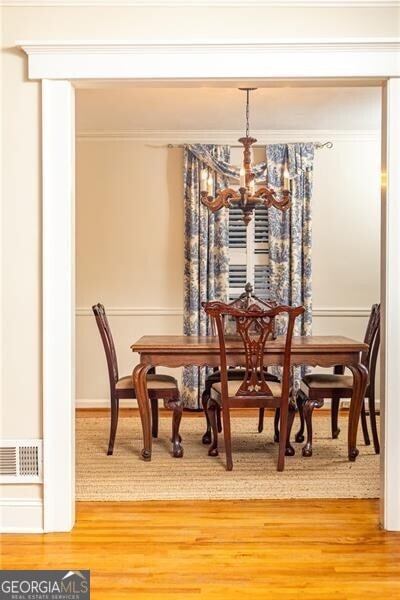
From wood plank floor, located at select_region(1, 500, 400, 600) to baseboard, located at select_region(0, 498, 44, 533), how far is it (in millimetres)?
83

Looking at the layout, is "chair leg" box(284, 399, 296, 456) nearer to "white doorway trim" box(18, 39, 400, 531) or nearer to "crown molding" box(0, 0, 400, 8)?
"white doorway trim" box(18, 39, 400, 531)

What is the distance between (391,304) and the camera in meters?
3.15

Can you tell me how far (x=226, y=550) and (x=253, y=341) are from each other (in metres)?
1.49

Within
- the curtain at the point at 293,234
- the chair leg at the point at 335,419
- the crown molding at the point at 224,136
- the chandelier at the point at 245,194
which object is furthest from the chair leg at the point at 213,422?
the crown molding at the point at 224,136

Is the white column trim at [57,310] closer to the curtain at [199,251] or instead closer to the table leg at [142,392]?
the table leg at [142,392]

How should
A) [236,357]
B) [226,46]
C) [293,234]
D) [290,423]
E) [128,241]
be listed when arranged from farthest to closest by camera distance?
[128,241], [293,234], [290,423], [236,357], [226,46]

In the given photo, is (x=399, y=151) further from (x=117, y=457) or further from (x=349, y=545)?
(x=117, y=457)

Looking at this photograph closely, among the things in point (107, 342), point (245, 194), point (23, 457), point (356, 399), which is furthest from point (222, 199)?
point (23, 457)

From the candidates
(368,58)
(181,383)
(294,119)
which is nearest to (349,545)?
(368,58)

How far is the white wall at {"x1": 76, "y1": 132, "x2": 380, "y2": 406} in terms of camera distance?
652 cm

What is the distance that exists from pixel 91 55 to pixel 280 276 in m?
3.71

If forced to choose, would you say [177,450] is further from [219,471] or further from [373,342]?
[373,342]

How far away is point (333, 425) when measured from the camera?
5047 millimetres

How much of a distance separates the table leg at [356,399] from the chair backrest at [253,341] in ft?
1.63
